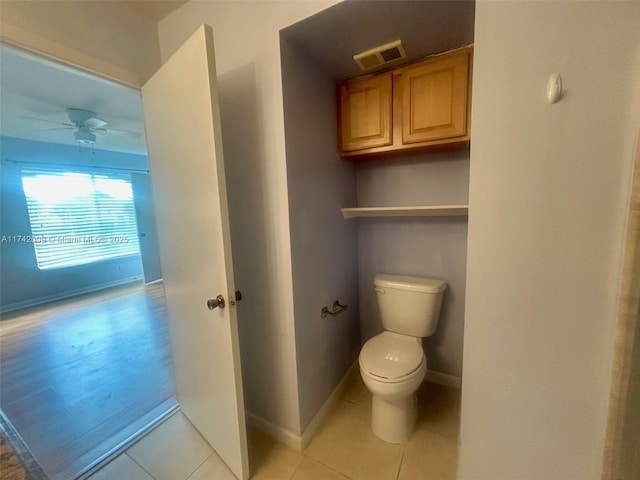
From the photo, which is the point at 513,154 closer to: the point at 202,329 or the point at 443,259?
the point at 443,259

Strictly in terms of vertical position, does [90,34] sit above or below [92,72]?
above

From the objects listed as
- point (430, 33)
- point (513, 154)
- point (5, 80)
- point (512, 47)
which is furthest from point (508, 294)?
point (5, 80)

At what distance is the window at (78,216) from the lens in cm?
373

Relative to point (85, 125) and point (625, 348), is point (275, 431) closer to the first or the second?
point (625, 348)

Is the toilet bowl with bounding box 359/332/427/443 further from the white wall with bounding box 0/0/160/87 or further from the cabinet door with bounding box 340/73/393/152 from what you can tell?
the white wall with bounding box 0/0/160/87

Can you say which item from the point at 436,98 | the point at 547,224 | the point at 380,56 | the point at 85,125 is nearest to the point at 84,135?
the point at 85,125

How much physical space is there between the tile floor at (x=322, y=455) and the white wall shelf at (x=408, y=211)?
120 centimetres

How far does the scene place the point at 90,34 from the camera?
117cm

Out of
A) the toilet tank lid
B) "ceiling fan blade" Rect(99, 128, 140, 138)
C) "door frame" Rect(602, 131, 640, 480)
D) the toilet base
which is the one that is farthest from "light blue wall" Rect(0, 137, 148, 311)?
"door frame" Rect(602, 131, 640, 480)

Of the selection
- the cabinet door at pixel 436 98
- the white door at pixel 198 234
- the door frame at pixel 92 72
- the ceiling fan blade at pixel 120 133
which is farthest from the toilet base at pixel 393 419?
the ceiling fan blade at pixel 120 133

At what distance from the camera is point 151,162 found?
143 cm

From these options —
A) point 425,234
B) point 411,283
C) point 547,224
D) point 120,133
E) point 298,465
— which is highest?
point 120,133

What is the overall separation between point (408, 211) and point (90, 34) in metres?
1.79

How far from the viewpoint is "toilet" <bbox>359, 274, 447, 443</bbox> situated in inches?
49.9
